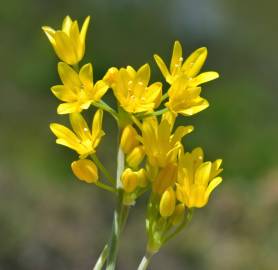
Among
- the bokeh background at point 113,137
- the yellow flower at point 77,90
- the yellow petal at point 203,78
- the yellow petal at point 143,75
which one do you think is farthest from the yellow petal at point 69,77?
the bokeh background at point 113,137

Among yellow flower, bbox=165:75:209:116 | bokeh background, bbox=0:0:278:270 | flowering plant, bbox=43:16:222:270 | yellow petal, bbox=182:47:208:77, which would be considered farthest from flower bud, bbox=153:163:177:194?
bokeh background, bbox=0:0:278:270

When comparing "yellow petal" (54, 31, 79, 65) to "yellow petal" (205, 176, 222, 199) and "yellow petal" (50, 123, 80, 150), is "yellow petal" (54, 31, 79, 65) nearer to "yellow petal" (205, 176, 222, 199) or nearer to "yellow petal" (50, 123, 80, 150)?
"yellow petal" (50, 123, 80, 150)

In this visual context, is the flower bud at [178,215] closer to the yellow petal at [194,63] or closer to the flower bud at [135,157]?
the flower bud at [135,157]

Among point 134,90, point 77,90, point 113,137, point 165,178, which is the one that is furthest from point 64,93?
point 113,137

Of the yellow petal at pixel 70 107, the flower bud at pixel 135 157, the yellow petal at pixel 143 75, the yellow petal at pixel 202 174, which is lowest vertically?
the yellow petal at pixel 202 174

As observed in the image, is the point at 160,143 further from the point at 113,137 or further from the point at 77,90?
the point at 113,137
